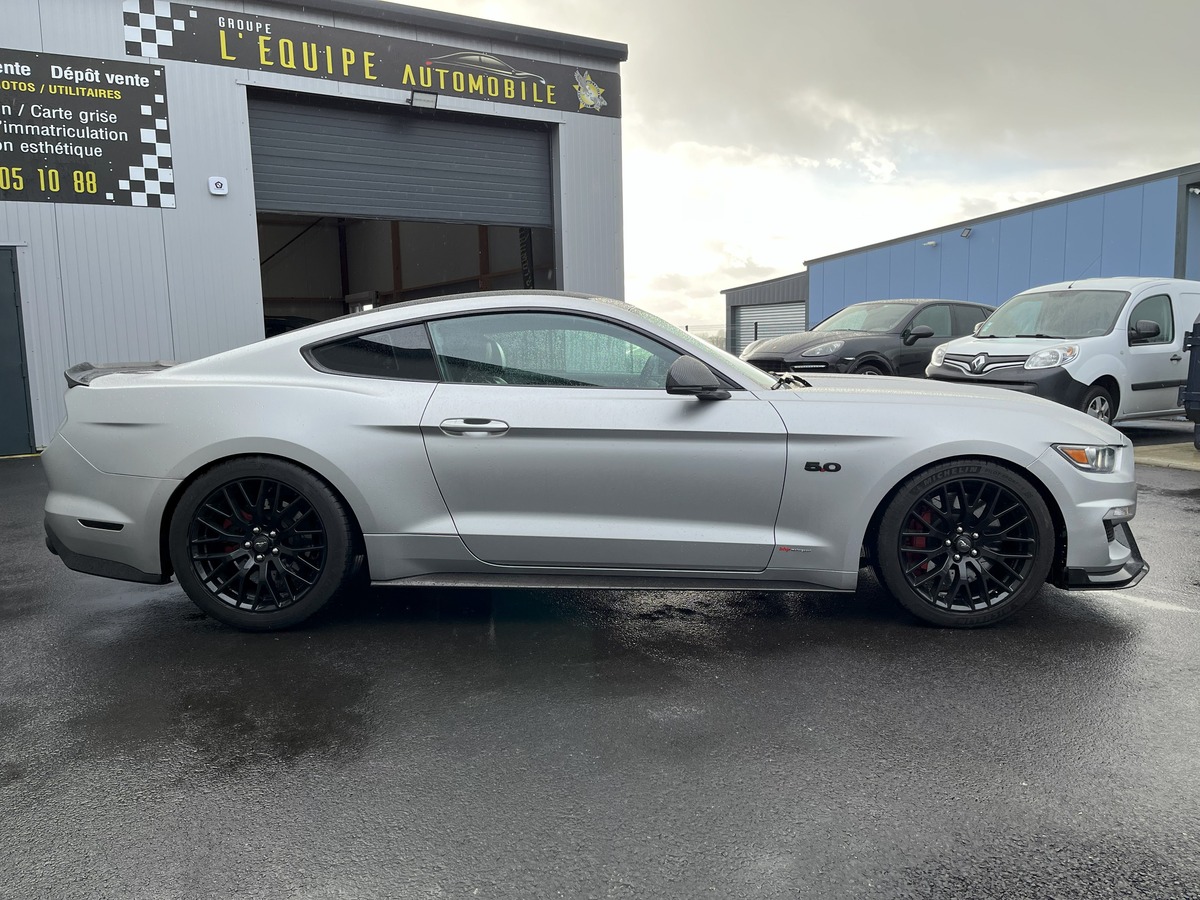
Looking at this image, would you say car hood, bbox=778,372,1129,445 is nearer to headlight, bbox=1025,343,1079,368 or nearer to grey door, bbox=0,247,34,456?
headlight, bbox=1025,343,1079,368

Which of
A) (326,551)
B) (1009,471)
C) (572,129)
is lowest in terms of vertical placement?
(326,551)

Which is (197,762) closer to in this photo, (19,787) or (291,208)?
(19,787)

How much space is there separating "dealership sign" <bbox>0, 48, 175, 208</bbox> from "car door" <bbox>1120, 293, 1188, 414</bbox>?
10.8 meters

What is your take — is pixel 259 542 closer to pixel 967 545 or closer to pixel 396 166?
pixel 967 545

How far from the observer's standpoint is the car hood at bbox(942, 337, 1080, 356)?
364 inches

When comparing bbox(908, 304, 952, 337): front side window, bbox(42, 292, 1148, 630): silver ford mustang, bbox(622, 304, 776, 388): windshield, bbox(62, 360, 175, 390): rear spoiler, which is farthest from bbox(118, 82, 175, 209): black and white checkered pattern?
bbox(908, 304, 952, 337): front side window

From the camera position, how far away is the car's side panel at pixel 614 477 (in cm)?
357

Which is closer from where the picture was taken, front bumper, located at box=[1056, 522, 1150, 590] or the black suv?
front bumper, located at box=[1056, 522, 1150, 590]

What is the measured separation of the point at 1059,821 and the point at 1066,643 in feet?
4.78

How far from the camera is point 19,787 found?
8.36 ft

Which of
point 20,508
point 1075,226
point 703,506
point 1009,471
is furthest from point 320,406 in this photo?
point 1075,226

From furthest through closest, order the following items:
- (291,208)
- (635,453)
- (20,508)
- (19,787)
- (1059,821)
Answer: (291,208) < (20,508) < (635,453) < (19,787) < (1059,821)

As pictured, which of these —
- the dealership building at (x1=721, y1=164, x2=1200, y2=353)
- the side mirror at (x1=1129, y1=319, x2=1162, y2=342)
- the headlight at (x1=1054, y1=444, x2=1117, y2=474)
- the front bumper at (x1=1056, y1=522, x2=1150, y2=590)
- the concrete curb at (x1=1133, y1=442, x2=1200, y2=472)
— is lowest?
the concrete curb at (x1=1133, y1=442, x2=1200, y2=472)

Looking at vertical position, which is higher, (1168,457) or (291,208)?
(291,208)
